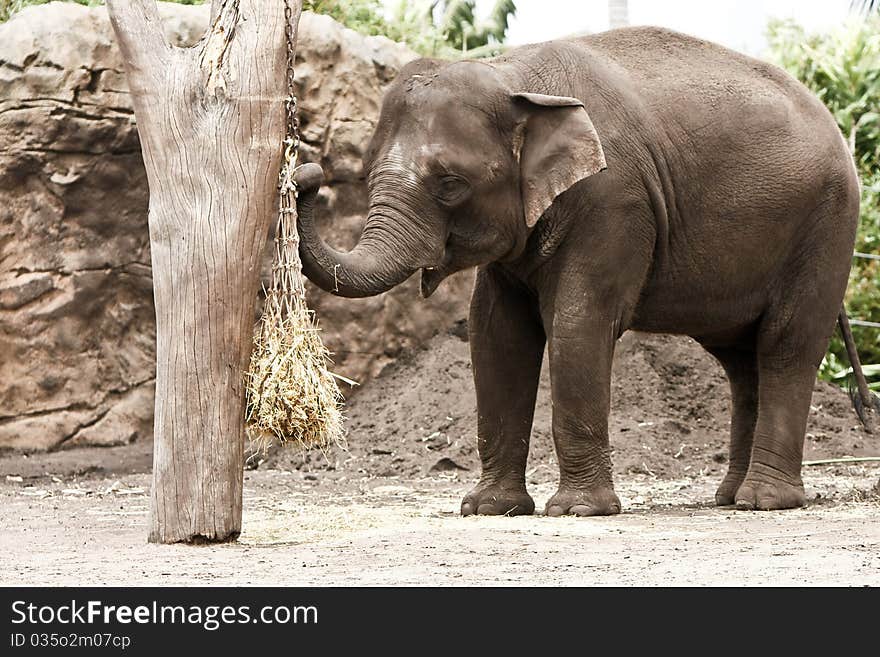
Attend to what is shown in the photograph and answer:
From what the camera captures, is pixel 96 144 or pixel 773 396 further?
pixel 96 144

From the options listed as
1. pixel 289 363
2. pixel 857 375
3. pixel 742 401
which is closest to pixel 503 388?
pixel 742 401

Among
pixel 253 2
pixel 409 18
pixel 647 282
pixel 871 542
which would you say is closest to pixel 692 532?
pixel 871 542

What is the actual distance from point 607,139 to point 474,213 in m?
0.88

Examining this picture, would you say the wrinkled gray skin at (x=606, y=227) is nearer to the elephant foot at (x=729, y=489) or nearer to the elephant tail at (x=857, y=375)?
the elephant foot at (x=729, y=489)

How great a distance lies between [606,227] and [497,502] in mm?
1623

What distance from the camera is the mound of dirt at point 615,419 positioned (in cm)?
1139

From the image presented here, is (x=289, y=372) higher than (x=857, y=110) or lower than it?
higher

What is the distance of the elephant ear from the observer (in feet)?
26.0

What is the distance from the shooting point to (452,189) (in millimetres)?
7926

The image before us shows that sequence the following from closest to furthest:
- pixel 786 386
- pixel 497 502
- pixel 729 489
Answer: pixel 497 502
pixel 786 386
pixel 729 489

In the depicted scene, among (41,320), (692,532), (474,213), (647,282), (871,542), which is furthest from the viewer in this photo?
(41,320)

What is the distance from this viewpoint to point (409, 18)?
648 inches

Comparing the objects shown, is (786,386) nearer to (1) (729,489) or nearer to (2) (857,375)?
(1) (729,489)

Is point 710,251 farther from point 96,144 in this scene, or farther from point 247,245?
point 96,144
